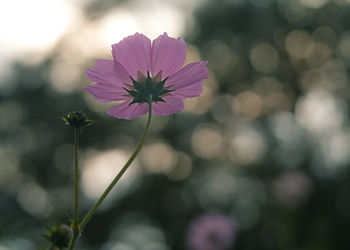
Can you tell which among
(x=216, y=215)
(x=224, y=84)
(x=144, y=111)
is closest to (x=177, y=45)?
(x=144, y=111)

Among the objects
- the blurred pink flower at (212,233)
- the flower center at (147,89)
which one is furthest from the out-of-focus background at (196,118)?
the flower center at (147,89)

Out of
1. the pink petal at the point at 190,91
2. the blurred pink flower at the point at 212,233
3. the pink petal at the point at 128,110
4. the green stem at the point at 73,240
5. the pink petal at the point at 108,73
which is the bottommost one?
the blurred pink flower at the point at 212,233

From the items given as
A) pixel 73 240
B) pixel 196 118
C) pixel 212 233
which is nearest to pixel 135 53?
pixel 73 240

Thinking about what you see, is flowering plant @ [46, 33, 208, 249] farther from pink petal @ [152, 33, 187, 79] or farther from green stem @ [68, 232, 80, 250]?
green stem @ [68, 232, 80, 250]

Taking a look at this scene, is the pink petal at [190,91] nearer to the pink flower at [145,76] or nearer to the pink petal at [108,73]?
the pink flower at [145,76]

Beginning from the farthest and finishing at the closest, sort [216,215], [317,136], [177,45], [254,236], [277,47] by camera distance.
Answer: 1. [277,47]
2. [317,136]
3. [254,236]
4. [216,215]
5. [177,45]

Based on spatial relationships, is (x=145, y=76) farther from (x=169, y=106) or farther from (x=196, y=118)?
(x=196, y=118)

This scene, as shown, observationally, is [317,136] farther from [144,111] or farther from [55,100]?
[144,111]
